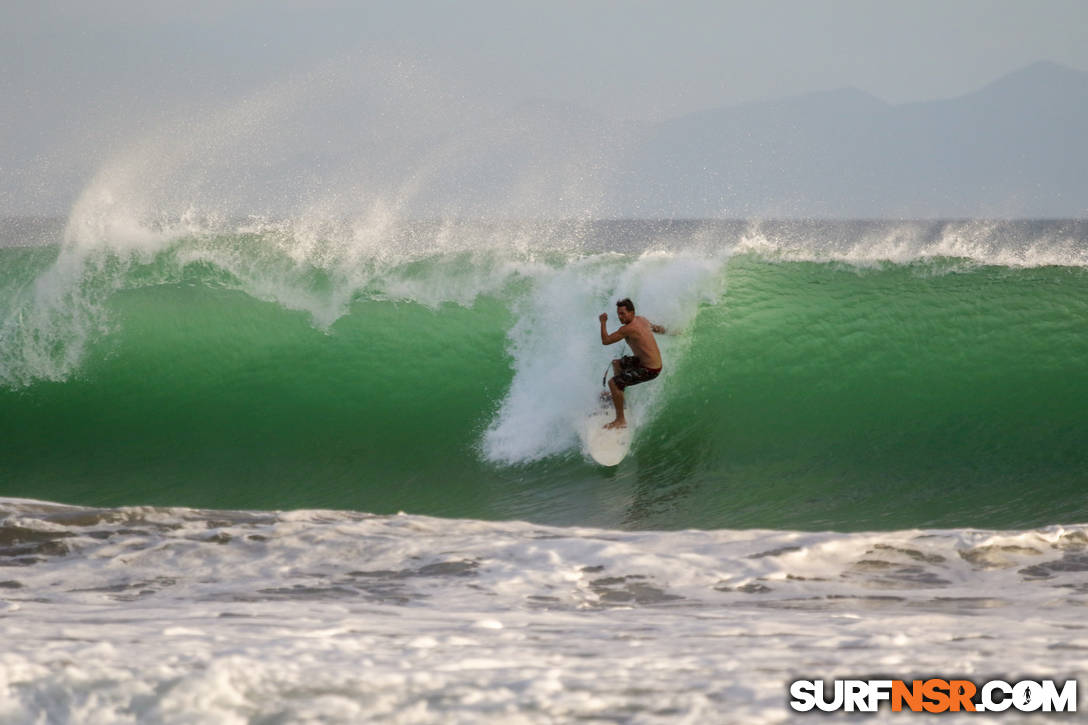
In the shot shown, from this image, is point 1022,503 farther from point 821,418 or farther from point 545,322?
point 545,322

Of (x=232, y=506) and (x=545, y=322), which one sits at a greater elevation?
(x=545, y=322)

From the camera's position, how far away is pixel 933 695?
2545 millimetres

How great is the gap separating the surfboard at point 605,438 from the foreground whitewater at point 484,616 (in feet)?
7.32

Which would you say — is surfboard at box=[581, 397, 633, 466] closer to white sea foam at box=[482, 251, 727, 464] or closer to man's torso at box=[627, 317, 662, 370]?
white sea foam at box=[482, 251, 727, 464]

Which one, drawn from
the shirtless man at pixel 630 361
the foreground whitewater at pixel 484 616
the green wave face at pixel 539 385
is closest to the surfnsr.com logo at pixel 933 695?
the foreground whitewater at pixel 484 616

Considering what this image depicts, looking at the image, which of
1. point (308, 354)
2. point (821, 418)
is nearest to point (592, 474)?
point (821, 418)

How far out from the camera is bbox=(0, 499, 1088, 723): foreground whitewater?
2.55 m

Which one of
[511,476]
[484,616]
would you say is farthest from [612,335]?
[484,616]

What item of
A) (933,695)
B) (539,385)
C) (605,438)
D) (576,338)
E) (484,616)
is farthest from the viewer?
(576,338)

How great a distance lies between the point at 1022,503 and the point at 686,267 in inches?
129

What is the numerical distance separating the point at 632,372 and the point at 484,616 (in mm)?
4123

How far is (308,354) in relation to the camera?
354 inches

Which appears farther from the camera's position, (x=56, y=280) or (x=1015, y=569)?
(x=56, y=280)

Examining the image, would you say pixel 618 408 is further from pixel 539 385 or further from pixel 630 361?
pixel 539 385
